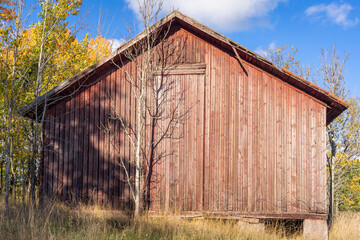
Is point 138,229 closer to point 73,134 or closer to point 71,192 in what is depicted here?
point 71,192

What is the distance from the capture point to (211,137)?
407 inches

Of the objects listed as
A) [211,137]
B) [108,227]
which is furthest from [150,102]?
[108,227]

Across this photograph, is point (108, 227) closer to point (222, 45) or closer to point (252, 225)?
point (252, 225)

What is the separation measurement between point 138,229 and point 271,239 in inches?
140

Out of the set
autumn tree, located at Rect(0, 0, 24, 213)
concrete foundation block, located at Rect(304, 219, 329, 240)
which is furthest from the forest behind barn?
concrete foundation block, located at Rect(304, 219, 329, 240)

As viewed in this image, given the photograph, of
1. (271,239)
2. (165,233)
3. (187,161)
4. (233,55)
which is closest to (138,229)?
(165,233)

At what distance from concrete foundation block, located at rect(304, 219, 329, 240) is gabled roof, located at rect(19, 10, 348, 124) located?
3586mm

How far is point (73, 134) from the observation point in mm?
10617

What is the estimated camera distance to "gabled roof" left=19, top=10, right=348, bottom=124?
32.5 ft

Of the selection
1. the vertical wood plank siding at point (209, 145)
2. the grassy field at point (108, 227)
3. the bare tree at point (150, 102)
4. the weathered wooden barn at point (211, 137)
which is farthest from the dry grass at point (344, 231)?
the bare tree at point (150, 102)

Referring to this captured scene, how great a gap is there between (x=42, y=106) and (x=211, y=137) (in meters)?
5.68

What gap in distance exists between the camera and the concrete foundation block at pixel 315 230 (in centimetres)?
964

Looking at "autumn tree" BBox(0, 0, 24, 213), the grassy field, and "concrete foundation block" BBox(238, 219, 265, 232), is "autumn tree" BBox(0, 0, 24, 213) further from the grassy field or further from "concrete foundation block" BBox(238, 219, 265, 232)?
"concrete foundation block" BBox(238, 219, 265, 232)

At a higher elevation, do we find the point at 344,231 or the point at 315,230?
the point at 315,230
